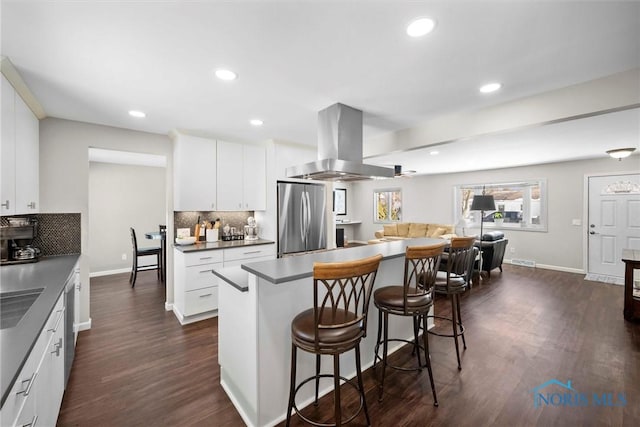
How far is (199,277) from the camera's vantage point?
3.45 m

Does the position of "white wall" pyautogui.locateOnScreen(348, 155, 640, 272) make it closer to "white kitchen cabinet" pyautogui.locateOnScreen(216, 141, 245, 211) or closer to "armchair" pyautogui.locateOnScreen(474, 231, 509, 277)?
"armchair" pyautogui.locateOnScreen(474, 231, 509, 277)

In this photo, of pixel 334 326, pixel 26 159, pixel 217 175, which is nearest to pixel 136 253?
pixel 217 175

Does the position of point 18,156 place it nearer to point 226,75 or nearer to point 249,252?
point 226,75

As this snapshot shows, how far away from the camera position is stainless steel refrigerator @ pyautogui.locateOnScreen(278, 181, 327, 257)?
4.31 metres

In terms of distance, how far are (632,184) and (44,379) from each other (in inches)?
336

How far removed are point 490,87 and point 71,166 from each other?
447 centimetres

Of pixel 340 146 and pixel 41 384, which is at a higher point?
pixel 340 146

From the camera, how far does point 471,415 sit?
6.13 feet

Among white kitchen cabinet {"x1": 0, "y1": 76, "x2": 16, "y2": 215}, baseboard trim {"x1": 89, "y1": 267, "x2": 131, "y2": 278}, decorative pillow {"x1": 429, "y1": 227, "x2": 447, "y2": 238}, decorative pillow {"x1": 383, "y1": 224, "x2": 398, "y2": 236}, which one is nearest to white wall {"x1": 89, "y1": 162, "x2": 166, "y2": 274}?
baseboard trim {"x1": 89, "y1": 267, "x2": 131, "y2": 278}

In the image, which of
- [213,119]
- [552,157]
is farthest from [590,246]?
[213,119]

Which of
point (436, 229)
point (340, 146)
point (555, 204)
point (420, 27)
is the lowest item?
point (436, 229)

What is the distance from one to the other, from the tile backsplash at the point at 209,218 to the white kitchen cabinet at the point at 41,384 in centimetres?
209

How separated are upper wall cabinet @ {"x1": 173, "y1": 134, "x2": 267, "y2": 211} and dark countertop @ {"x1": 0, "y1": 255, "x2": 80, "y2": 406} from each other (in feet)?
4.64

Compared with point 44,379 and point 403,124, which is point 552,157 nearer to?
point 403,124
